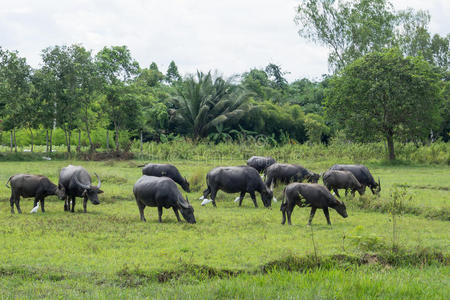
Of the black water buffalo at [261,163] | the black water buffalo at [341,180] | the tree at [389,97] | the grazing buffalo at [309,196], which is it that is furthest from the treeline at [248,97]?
the grazing buffalo at [309,196]

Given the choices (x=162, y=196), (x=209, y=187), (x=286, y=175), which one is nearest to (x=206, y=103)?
(x=286, y=175)

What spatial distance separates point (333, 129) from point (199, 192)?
28568 mm

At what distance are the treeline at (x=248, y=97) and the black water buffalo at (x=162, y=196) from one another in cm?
1742

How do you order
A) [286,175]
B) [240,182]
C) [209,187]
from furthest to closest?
[286,175] < [209,187] < [240,182]

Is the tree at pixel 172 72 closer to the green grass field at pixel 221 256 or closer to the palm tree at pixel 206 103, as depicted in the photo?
the palm tree at pixel 206 103

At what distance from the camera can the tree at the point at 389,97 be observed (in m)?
24.7

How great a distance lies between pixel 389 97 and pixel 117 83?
635 inches

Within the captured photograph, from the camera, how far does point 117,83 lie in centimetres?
2955

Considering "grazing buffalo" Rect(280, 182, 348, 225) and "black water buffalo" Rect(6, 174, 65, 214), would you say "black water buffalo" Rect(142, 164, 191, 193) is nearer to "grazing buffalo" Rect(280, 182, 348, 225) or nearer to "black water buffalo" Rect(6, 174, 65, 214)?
"black water buffalo" Rect(6, 174, 65, 214)

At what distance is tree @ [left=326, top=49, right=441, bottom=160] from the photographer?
2472cm

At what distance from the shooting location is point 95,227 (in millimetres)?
9234

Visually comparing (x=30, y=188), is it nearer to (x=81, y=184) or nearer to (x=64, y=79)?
(x=81, y=184)

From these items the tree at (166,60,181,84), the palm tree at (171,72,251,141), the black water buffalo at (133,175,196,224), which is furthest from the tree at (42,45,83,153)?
the tree at (166,60,181,84)

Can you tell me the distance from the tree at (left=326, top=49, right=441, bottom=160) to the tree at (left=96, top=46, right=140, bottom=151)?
12.7 meters
